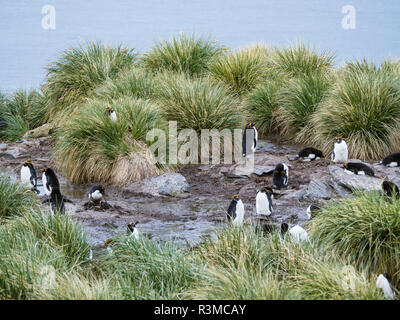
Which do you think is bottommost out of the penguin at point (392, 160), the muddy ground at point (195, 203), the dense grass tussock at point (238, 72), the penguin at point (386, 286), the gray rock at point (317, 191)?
the muddy ground at point (195, 203)

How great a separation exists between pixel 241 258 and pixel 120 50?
34.6 feet

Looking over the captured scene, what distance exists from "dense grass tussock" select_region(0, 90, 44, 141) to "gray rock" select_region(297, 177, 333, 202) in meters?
8.96

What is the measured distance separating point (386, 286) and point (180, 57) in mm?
10124

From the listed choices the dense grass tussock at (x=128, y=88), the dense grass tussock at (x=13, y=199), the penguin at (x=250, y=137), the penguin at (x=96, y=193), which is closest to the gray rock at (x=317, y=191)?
the penguin at (x=250, y=137)

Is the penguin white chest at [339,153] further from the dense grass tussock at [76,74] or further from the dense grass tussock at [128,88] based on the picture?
the dense grass tussock at [76,74]

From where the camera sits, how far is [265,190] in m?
7.08

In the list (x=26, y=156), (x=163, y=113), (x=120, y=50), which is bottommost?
(x=26, y=156)

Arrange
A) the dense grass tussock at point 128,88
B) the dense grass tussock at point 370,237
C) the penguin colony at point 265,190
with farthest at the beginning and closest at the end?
the dense grass tussock at point 128,88 < the penguin colony at point 265,190 < the dense grass tussock at point 370,237

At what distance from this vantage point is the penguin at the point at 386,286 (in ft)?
14.6

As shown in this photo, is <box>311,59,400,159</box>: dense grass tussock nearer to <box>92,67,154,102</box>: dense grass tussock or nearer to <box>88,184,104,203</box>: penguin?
<box>92,67,154,102</box>: dense grass tussock

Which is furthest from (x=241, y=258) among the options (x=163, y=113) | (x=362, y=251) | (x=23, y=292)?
(x=163, y=113)

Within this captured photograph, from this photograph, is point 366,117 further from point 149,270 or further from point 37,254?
point 37,254
